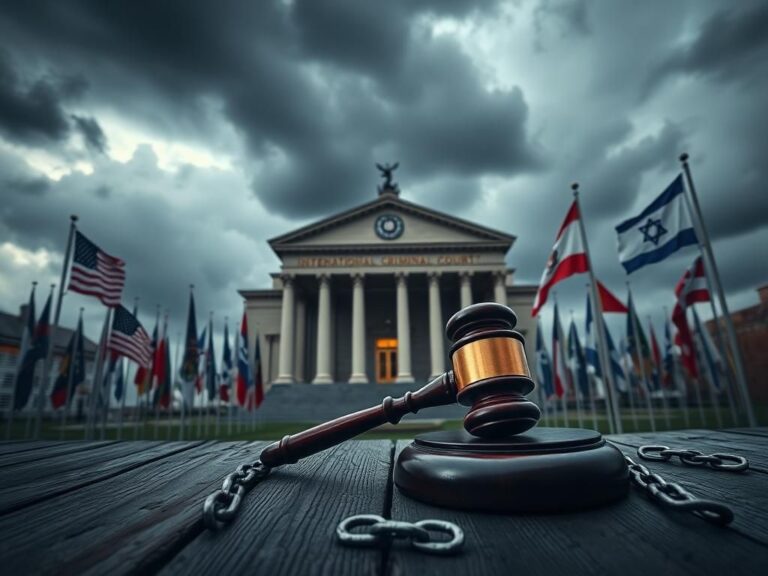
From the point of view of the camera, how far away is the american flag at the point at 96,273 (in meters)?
8.39

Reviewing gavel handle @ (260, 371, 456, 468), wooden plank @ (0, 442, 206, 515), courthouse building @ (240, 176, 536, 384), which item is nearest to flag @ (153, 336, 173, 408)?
courthouse building @ (240, 176, 536, 384)

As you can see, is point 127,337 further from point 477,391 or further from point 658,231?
point 658,231

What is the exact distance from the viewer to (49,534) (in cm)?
99

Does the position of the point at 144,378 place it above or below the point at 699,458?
above

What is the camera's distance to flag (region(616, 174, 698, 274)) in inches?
285

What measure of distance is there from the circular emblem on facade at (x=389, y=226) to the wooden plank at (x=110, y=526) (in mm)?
26437

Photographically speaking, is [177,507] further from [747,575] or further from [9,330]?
[9,330]

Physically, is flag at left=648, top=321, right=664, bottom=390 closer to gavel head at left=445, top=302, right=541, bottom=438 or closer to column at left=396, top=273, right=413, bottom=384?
column at left=396, top=273, right=413, bottom=384

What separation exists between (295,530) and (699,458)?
1.69 metres

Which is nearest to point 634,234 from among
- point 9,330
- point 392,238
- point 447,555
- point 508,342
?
point 508,342

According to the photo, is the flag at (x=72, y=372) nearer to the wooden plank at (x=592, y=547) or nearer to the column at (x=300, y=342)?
the column at (x=300, y=342)

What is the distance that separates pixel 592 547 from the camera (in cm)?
85

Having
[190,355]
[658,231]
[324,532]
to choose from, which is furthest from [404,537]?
[190,355]

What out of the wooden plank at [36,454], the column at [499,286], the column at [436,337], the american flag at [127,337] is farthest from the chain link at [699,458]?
the column at [499,286]
